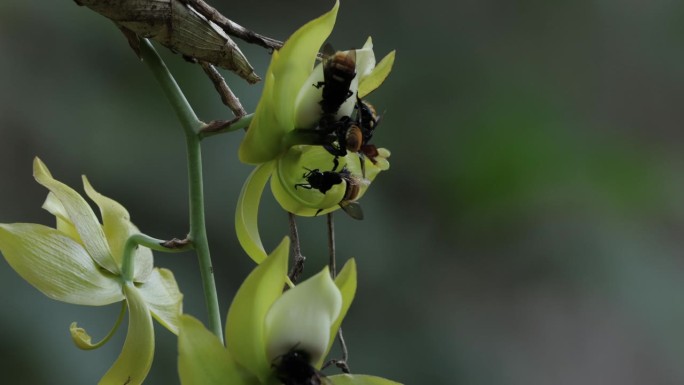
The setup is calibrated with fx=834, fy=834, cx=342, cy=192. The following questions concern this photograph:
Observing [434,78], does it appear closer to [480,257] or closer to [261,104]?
[480,257]

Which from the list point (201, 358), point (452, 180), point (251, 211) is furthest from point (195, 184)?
point (452, 180)

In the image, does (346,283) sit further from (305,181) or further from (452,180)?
(452,180)

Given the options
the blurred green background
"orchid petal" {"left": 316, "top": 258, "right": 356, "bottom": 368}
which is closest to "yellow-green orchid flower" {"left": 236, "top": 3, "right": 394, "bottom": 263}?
"orchid petal" {"left": 316, "top": 258, "right": 356, "bottom": 368}

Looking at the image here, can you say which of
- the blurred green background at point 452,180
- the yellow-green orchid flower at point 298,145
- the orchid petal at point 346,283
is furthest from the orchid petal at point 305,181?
the blurred green background at point 452,180

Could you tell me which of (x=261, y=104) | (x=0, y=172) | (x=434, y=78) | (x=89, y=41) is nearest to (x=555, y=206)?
(x=434, y=78)

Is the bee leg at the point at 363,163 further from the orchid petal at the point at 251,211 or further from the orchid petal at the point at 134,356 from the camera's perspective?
the orchid petal at the point at 134,356

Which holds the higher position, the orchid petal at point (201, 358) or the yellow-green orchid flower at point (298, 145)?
the yellow-green orchid flower at point (298, 145)
